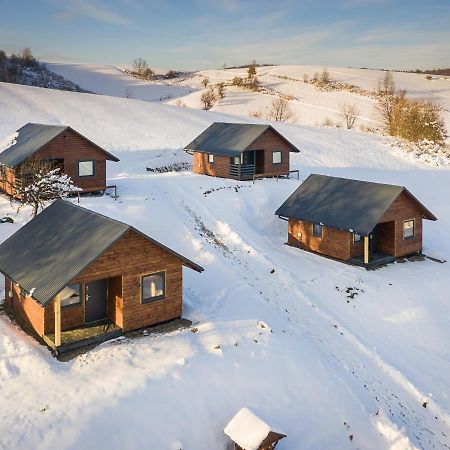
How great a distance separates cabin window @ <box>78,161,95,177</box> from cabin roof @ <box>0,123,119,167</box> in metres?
1.27

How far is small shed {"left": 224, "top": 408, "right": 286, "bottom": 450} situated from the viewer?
516 inches

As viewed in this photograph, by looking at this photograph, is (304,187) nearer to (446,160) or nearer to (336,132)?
(446,160)

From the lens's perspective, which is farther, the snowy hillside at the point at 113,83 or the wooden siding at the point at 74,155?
the snowy hillside at the point at 113,83

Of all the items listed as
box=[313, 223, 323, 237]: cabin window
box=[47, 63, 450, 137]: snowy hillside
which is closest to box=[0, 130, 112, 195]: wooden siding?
box=[313, 223, 323, 237]: cabin window

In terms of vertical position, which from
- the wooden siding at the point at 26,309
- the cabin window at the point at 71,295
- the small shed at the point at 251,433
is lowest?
the small shed at the point at 251,433

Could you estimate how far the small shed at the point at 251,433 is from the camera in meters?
13.1

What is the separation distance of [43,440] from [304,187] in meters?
24.4

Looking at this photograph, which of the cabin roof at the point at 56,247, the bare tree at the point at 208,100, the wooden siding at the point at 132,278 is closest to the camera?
the cabin roof at the point at 56,247

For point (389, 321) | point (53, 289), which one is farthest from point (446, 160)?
point (53, 289)

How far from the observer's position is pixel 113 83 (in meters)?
138

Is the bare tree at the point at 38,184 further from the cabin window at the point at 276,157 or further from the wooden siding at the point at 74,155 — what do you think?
the cabin window at the point at 276,157

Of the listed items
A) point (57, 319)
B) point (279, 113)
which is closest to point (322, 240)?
point (57, 319)

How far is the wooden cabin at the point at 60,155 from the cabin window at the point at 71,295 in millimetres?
16648

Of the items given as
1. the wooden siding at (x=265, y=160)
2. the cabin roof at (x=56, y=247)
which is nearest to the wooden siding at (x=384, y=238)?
the wooden siding at (x=265, y=160)
